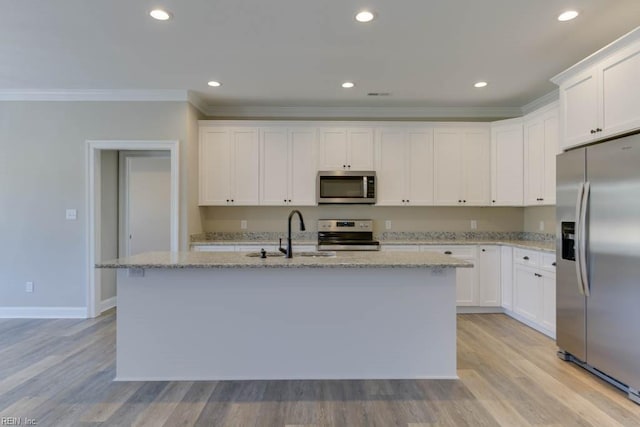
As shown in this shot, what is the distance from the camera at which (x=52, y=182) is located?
4309 millimetres

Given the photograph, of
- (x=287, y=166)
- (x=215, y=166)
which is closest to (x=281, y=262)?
(x=287, y=166)

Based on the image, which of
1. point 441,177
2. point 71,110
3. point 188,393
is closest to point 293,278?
point 188,393

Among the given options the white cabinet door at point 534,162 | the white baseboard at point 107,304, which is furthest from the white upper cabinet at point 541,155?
the white baseboard at point 107,304

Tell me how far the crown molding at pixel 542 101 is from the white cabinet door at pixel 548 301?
2.10 m

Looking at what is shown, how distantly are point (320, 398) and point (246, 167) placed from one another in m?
3.10

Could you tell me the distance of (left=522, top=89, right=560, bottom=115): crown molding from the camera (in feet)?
13.8

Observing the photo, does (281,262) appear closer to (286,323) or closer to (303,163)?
(286,323)

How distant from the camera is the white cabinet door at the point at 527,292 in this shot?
12.4 ft

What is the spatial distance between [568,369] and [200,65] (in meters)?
4.20

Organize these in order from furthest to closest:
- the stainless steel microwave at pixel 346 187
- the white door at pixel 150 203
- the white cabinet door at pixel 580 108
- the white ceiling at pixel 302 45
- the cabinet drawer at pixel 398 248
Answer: the white door at pixel 150 203 → the stainless steel microwave at pixel 346 187 → the cabinet drawer at pixel 398 248 → the white cabinet door at pixel 580 108 → the white ceiling at pixel 302 45

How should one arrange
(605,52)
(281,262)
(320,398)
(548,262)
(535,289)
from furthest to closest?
1. (535,289)
2. (548,262)
3. (605,52)
4. (281,262)
5. (320,398)

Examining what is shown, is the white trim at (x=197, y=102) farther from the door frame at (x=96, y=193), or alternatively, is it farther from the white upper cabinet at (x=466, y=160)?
the white upper cabinet at (x=466, y=160)

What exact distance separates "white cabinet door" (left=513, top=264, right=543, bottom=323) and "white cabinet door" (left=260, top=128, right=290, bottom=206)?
295cm

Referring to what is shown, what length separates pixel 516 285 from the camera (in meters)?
4.21
